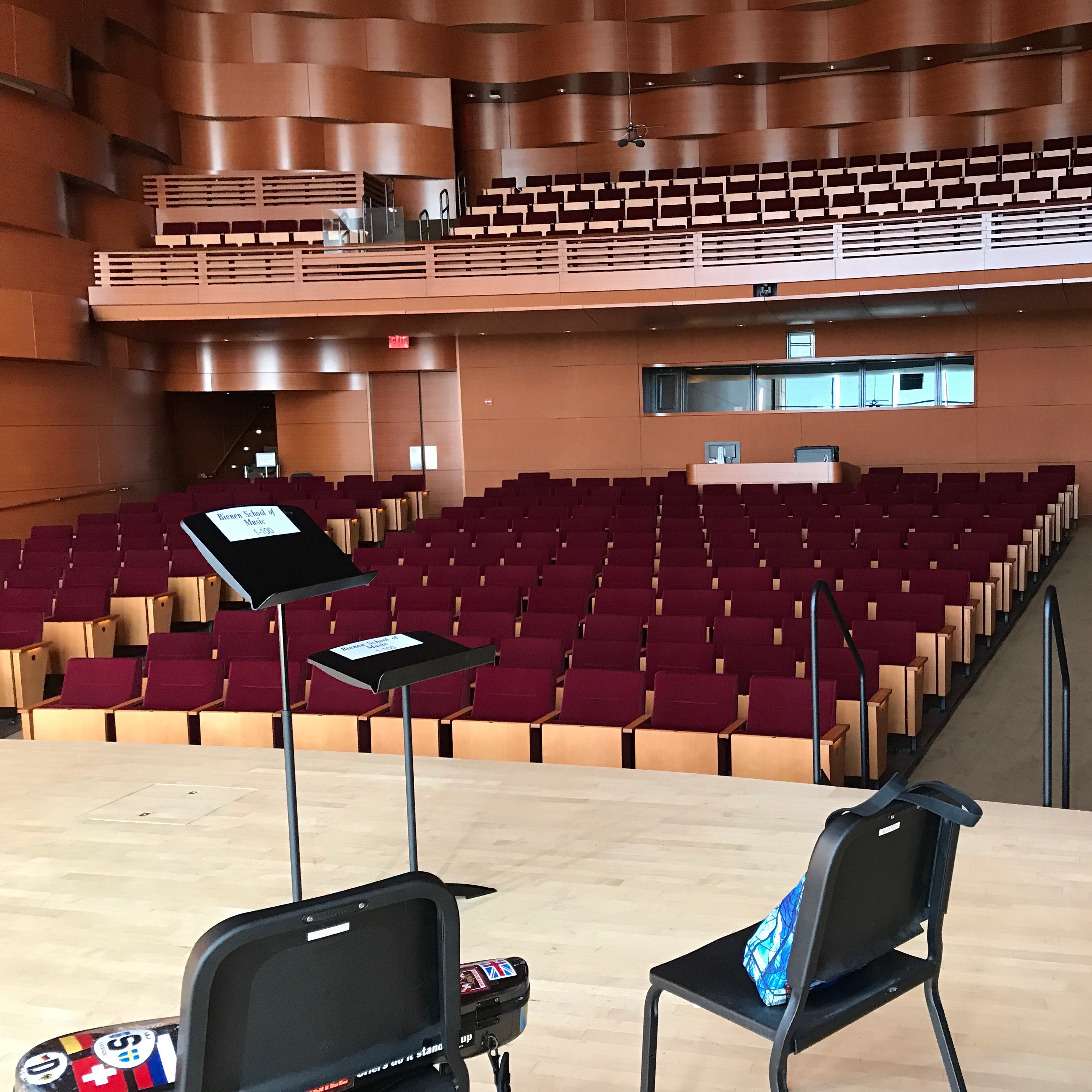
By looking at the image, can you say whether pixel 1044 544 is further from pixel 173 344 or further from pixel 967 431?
pixel 173 344

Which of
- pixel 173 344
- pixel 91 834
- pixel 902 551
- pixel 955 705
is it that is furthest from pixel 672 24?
pixel 91 834

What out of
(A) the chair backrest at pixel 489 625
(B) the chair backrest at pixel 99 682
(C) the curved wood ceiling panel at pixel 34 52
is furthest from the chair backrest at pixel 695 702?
(C) the curved wood ceiling panel at pixel 34 52

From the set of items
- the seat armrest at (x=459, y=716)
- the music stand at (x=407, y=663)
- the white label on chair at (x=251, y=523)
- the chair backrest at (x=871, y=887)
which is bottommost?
the seat armrest at (x=459, y=716)

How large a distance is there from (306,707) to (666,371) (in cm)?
1037

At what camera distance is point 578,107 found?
1717cm

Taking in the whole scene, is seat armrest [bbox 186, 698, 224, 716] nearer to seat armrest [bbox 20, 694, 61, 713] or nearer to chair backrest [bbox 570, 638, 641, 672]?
seat armrest [bbox 20, 694, 61, 713]

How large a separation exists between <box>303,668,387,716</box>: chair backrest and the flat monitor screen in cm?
378

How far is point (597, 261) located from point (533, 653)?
7454 millimetres

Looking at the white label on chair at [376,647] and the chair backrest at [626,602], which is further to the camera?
the chair backrest at [626,602]

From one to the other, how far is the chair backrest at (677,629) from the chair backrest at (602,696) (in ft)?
3.06

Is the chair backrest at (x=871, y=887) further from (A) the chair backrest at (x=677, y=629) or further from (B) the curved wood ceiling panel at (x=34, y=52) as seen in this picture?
(B) the curved wood ceiling panel at (x=34, y=52)

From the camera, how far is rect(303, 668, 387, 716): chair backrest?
5367mm

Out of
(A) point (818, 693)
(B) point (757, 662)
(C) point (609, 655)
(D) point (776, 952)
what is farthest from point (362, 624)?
(D) point (776, 952)

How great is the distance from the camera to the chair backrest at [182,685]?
5633mm
